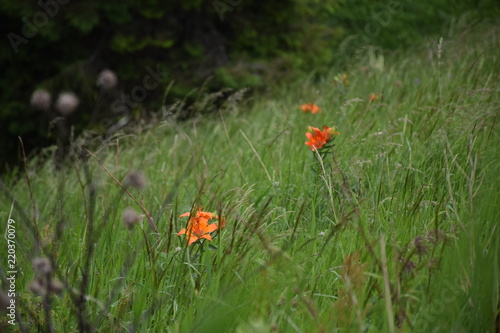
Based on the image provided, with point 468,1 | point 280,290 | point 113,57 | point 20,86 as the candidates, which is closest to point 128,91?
point 113,57

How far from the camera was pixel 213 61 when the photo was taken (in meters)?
6.14
